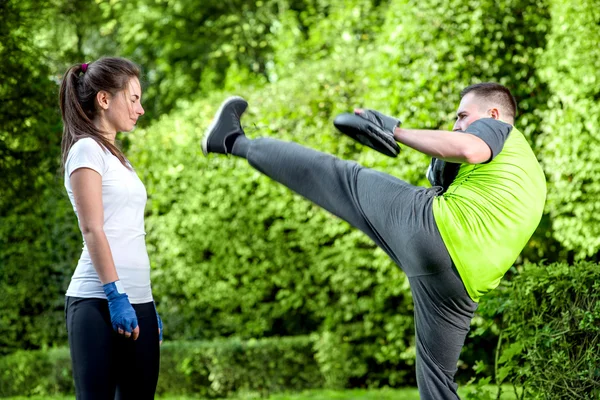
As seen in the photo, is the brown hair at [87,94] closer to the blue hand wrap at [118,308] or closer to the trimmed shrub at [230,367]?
the blue hand wrap at [118,308]

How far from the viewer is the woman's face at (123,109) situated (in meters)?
3.35

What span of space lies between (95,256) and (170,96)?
15703mm

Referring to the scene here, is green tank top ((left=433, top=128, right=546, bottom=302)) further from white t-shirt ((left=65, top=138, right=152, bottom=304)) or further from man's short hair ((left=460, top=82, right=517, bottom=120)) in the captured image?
white t-shirt ((left=65, top=138, right=152, bottom=304))

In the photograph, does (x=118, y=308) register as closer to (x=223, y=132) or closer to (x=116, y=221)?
(x=116, y=221)

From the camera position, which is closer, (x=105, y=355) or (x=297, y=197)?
(x=105, y=355)

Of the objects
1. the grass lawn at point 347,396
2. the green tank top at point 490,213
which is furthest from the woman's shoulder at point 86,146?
the grass lawn at point 347,396

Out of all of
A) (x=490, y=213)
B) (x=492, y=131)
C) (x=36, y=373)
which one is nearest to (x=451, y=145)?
(x=492, y=131)

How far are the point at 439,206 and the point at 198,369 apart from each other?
655 centimetres

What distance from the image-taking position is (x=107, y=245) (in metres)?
3.11

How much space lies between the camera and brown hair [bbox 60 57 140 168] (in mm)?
3309

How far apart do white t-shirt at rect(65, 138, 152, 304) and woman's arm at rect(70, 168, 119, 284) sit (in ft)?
0.14

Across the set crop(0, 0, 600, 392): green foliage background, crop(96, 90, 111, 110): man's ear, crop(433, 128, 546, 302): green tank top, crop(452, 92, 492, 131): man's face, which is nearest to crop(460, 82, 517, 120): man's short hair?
crop(452, 92, 492, 131): man's face

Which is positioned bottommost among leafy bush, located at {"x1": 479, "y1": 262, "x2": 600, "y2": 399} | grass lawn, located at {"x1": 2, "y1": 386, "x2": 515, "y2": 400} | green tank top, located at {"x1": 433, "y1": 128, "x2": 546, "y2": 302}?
grass lawn, located at {"x1": 2, "y1": 386, "x2": 515, "y2": 400}

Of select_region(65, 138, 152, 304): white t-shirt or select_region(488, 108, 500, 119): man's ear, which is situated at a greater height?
select_region(488, 108, 500, 119): man's ear
